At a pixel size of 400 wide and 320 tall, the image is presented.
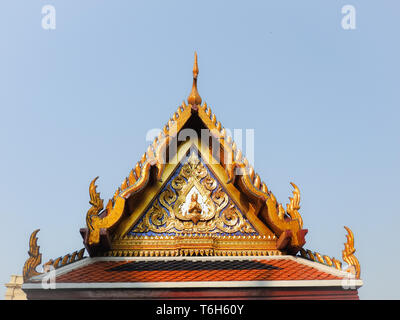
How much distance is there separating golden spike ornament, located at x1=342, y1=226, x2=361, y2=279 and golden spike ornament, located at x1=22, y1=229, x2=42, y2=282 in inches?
138

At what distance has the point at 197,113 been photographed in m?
6.20

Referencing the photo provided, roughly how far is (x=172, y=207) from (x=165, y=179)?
16.5 inches

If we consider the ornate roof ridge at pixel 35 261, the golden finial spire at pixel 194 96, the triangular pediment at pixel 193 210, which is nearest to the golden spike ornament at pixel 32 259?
the ornate roof ridge at pixel 35 261

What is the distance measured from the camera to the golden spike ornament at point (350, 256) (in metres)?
4.89

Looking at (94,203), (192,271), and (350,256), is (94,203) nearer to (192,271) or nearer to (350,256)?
(192,271)

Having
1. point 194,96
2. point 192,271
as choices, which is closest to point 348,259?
point 192,271

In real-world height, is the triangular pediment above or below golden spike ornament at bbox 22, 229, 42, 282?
above

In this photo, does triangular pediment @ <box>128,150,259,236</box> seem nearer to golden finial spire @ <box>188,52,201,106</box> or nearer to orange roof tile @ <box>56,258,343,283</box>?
orange roof tile @ <box>56,258,343,283</box>

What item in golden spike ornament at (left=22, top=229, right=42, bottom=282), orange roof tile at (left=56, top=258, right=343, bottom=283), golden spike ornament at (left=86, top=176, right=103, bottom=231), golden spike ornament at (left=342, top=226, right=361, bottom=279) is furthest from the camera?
golden spike ornament at (left=86, top=176, right=103, bottom=231)

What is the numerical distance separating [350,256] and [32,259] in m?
3.64

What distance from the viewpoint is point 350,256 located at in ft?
16.6

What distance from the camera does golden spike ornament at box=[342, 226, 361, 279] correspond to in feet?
16.1

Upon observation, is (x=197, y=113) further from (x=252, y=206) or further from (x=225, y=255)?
(x=225, y=255)

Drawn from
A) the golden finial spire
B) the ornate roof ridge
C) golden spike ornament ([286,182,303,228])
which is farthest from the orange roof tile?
the golden finial spire
